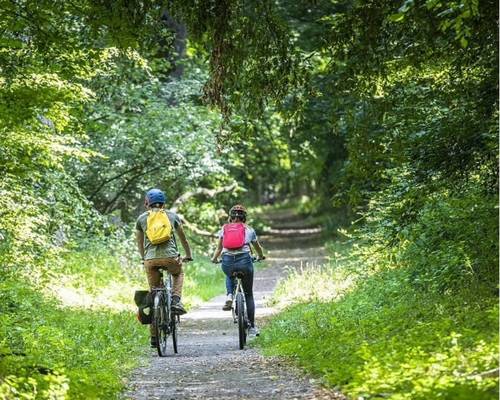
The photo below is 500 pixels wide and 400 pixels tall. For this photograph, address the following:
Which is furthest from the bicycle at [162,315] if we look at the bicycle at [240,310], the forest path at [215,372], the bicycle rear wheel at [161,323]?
the bicycle at [240,310]

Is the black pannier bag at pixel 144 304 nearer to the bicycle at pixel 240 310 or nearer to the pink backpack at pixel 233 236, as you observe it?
the bicycle at pixel 240 310

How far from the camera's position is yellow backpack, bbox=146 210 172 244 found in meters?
10.8

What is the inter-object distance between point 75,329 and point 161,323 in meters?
1.27

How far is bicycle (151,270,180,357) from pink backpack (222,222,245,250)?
967 millimetres

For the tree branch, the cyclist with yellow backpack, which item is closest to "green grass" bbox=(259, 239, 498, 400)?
the cyclist with yellow backpack

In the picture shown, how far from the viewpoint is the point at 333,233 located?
128 feet

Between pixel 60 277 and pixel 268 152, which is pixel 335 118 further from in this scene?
pixel 268 152

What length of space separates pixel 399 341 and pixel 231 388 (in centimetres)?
167

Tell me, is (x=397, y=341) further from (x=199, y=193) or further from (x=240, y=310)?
(x=199, y=193)

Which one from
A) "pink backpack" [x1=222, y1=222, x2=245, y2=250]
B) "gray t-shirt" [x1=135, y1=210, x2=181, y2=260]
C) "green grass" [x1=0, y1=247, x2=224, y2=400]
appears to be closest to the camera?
"green grass" [x1=0, y1=247, x2=224, y2=400]

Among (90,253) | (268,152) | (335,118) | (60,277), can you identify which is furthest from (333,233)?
(335,118)

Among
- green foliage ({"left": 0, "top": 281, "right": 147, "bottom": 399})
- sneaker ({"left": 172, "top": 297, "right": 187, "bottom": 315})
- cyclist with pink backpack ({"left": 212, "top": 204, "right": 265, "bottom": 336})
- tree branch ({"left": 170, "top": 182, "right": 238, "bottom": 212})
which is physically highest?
tree branch ({"left": 170, "top": 182, "right": 238, "bottom": 212})

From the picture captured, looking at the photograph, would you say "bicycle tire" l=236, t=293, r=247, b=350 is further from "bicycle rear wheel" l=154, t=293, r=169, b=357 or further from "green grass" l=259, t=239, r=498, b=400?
"bicycle rear wheel" l=154, t=293, r=169, b=357

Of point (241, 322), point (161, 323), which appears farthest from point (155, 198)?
point (241, 322)
